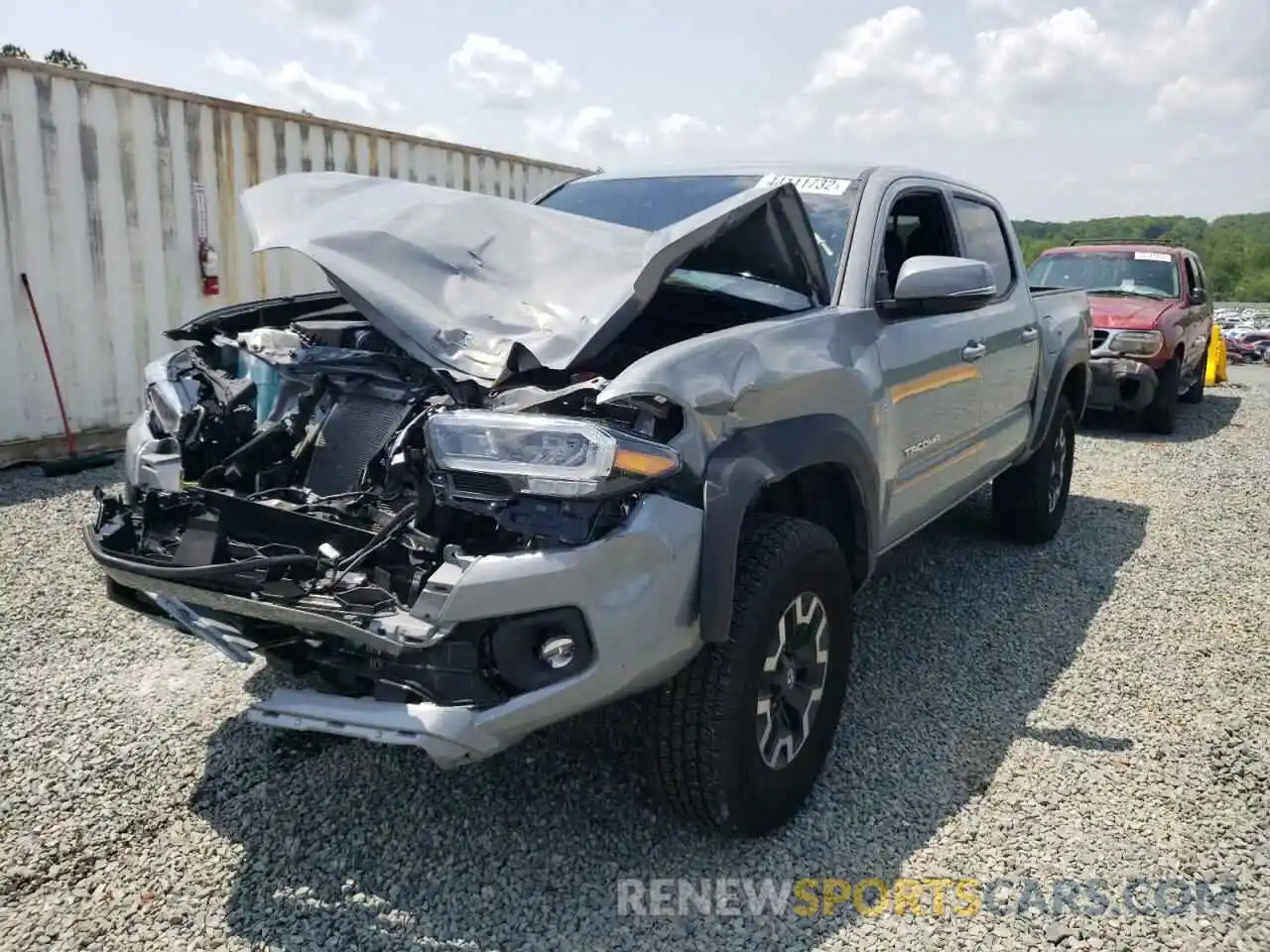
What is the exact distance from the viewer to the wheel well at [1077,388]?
5637 millimetres

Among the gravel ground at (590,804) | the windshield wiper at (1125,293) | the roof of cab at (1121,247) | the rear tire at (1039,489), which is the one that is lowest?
the gravel ground at (590,804)

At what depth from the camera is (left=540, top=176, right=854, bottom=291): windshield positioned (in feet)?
11.3

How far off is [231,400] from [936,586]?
3384 millimetres

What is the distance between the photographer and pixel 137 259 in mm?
7129

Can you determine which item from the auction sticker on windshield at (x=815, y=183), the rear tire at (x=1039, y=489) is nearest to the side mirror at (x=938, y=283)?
the auction sticker on windshield at (x=815, y=183)

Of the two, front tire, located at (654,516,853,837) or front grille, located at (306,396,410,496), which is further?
front grille, located at (306,396,410,496)

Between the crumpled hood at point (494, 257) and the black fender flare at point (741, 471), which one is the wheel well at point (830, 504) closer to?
the black fender flare at point (741, 471)

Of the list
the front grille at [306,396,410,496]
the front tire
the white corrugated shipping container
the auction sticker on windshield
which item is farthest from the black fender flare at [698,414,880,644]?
the white corrugated shipping container

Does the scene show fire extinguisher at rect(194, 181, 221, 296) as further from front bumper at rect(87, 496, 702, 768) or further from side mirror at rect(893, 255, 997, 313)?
side mirror at rect(893, 255, 997, 313)

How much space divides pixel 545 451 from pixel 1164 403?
914 centimetres

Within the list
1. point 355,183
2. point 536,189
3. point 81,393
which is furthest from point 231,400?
point 536,189

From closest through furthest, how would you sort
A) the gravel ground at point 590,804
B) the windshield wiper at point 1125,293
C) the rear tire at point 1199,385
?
the gravel ground at point 590,804 → the windshield wiper at point 1125,293 → the rear tire at point 1199,385

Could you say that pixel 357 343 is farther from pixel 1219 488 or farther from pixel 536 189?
pixel 536 189

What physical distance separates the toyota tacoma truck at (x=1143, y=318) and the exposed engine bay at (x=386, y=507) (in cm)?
798
